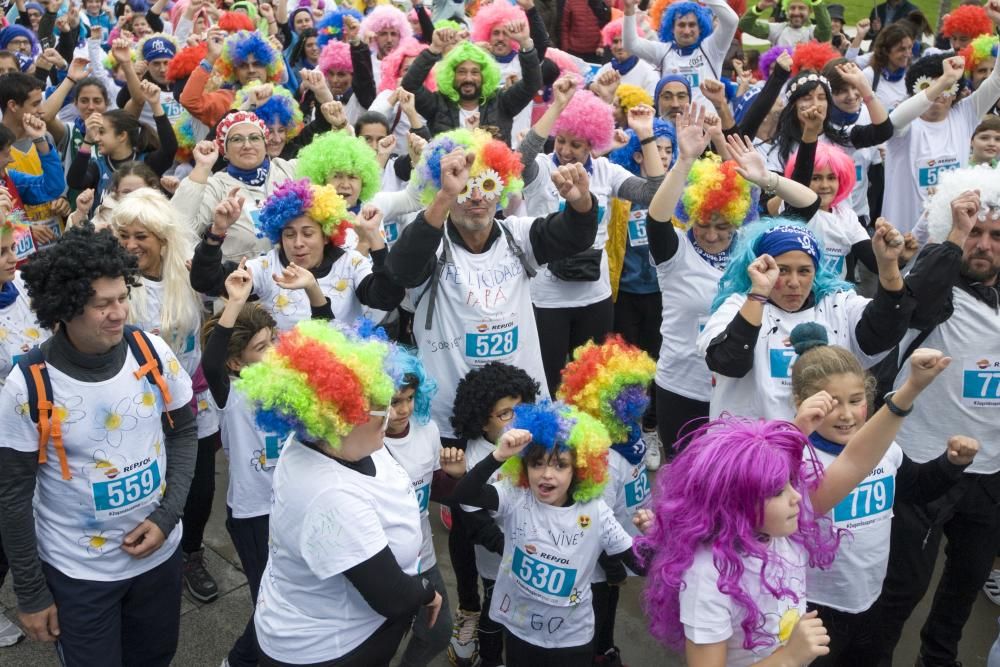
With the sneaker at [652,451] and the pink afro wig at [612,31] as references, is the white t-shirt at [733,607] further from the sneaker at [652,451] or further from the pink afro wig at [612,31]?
the pink afro wig at [612,31]

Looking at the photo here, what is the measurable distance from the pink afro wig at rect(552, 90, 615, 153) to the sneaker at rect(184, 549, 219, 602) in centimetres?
324

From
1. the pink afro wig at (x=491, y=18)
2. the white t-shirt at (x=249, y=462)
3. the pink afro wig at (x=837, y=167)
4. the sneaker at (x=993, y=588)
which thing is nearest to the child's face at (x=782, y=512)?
the white t-shirt at (x=249, y=462)

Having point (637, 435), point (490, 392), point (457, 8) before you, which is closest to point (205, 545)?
point (490, 392)

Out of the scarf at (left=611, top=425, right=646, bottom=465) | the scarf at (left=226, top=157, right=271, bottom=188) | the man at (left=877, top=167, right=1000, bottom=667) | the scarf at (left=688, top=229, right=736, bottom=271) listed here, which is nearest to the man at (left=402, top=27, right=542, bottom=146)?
the scarf at (left=226, top=157, right=271, bottom=188)

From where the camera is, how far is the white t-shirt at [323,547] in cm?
246

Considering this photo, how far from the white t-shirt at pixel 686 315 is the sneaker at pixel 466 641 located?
1521mm

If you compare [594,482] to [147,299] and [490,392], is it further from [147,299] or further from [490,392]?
[147,299]

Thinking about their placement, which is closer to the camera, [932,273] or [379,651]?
[379,651]

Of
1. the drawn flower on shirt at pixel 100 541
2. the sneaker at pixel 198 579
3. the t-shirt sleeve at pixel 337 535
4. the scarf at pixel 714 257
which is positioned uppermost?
the t-shirt sleeve at pixel 337 535

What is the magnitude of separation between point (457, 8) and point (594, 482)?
8.22 metres

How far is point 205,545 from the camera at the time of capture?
4859mm

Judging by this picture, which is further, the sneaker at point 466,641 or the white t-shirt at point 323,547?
the sneaker at point 466,641

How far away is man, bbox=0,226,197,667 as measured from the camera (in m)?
2.91

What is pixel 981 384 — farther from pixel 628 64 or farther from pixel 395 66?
pixel 395 66
